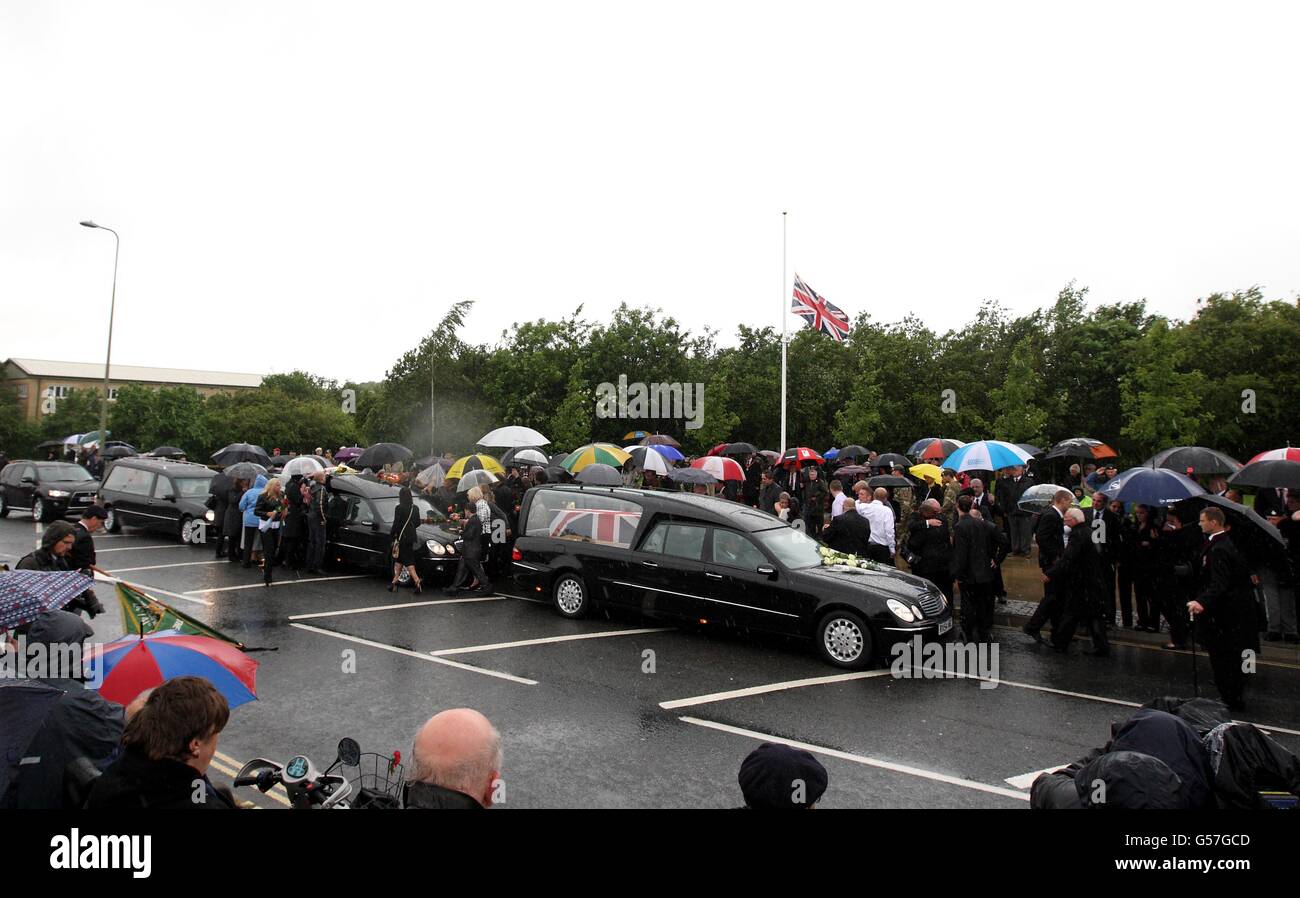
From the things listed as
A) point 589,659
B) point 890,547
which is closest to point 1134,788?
point 589,659

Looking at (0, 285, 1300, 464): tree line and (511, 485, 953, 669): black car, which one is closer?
(511, 485, 953, 669): black car

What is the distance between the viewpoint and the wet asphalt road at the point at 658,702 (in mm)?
→ 5933

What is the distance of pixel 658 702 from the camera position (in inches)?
299

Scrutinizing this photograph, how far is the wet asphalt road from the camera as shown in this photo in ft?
19.5

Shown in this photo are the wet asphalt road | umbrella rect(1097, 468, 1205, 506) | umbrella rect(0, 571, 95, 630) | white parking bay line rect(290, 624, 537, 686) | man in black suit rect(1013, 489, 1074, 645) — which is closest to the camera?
umbrella rect(0, 571, 95, 630)

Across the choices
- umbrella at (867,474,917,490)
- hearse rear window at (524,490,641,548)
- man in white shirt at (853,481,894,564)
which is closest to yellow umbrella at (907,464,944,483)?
umbrella at (867,474,917,490)

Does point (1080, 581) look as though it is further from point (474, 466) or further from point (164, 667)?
point (474, 466)

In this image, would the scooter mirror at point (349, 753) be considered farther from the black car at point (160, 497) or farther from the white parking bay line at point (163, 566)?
the black car at point (160, 497)

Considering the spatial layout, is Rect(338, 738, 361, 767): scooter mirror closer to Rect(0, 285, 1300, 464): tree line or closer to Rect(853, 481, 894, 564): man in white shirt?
Rect(853, 481, 894, 564): man in white shirt

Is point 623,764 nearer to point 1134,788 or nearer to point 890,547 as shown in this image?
point 1134,788

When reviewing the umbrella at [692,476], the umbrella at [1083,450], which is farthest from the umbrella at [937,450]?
the umbrella at [692,476]

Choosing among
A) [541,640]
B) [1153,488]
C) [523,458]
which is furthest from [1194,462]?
[523,458]

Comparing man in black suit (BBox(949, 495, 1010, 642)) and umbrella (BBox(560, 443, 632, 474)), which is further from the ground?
umbrella (BBox(560, 443, 632, 474))

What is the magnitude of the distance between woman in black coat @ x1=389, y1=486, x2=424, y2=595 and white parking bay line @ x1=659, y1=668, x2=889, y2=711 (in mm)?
6589
